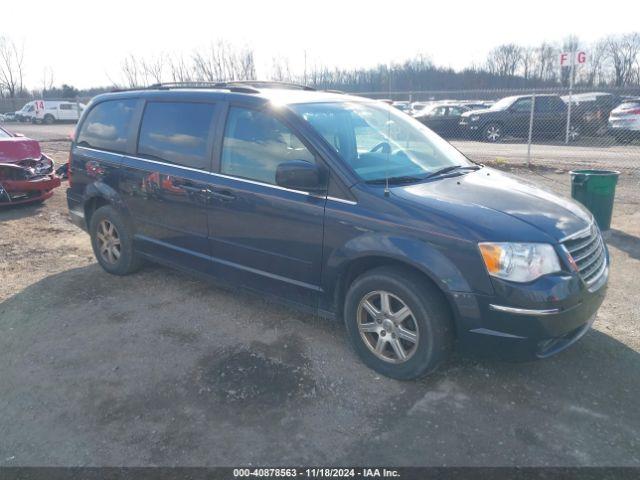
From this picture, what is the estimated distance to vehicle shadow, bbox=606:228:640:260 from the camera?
583 centimetres

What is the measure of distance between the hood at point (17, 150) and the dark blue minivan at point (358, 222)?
427 cm

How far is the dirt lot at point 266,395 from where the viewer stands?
8.91 ft

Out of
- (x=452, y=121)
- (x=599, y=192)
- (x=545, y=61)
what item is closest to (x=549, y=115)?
(x=452, y=121)

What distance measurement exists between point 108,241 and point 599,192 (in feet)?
19.2

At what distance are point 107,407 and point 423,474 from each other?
1.93 metres

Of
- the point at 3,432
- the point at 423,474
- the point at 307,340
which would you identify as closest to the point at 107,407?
the point at 3,432

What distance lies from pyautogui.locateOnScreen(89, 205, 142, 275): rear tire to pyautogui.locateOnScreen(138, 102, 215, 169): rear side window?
849 millimetres

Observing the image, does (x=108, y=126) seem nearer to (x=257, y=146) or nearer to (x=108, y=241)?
(x=108, y=241)

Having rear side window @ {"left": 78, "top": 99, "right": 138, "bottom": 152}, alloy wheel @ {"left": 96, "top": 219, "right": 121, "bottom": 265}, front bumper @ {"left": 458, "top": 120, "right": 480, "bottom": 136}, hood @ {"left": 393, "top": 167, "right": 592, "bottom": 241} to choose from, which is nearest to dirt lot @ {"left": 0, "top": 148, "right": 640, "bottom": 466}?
alloy wheel @ {"left": 96, "top": 219, "right": 121, "bottom": 265}

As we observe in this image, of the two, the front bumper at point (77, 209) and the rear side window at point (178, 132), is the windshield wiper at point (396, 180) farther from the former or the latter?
the front bumper at point (77, 209)

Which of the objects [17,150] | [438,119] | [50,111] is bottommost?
[17,150]

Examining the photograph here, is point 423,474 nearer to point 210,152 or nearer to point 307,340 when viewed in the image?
point 307,340

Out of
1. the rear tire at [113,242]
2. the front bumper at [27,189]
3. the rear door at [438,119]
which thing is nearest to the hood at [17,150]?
the front bumper at [27,189]

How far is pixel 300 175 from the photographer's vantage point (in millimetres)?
3326
